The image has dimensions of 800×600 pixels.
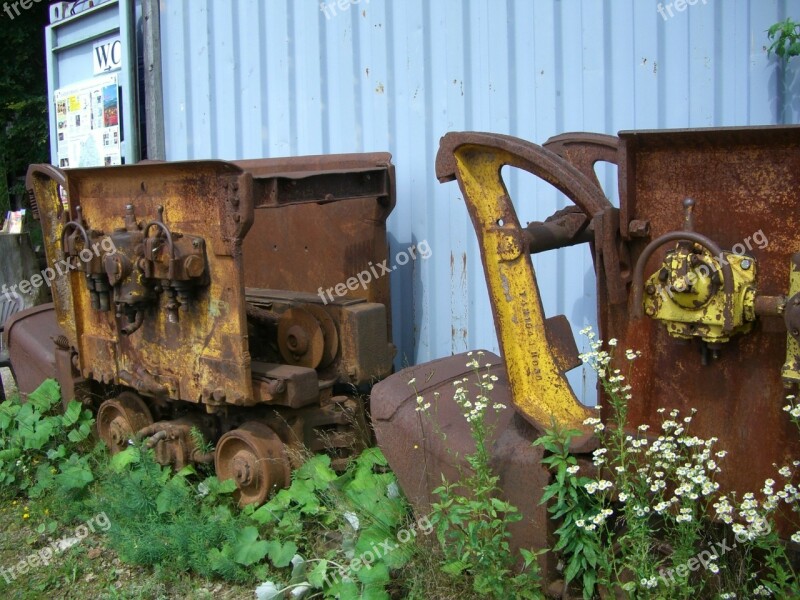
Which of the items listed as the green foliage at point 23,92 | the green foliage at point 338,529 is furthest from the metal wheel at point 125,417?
the green foliage at point 23,92

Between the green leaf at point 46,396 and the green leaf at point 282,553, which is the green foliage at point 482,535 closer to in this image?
the green leaf at point 282,553

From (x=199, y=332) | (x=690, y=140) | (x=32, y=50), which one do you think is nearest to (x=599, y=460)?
(x=690, y=140)

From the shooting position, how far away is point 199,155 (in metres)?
5.97

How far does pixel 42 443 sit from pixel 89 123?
3.34m

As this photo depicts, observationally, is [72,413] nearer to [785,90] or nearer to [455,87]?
[455,87]

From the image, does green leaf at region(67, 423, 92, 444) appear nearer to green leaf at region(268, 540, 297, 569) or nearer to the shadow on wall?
green leaf at region(268, 540, 297, 569)

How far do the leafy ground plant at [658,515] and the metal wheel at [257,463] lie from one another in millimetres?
1500

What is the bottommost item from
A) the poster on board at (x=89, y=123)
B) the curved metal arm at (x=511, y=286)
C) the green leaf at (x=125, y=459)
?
the green leaf at (x=125, y=459)

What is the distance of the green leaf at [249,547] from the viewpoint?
10.5ft

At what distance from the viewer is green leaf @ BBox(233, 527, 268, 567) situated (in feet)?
10.5

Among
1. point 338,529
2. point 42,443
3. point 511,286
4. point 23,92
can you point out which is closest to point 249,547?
point 338,529

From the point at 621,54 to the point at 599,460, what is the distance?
2.27m

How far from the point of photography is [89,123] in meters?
6.80

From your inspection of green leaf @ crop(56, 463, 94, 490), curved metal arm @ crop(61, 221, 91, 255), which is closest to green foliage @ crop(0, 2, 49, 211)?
curved metal arm @ crop(61, 221, 91, 255)
